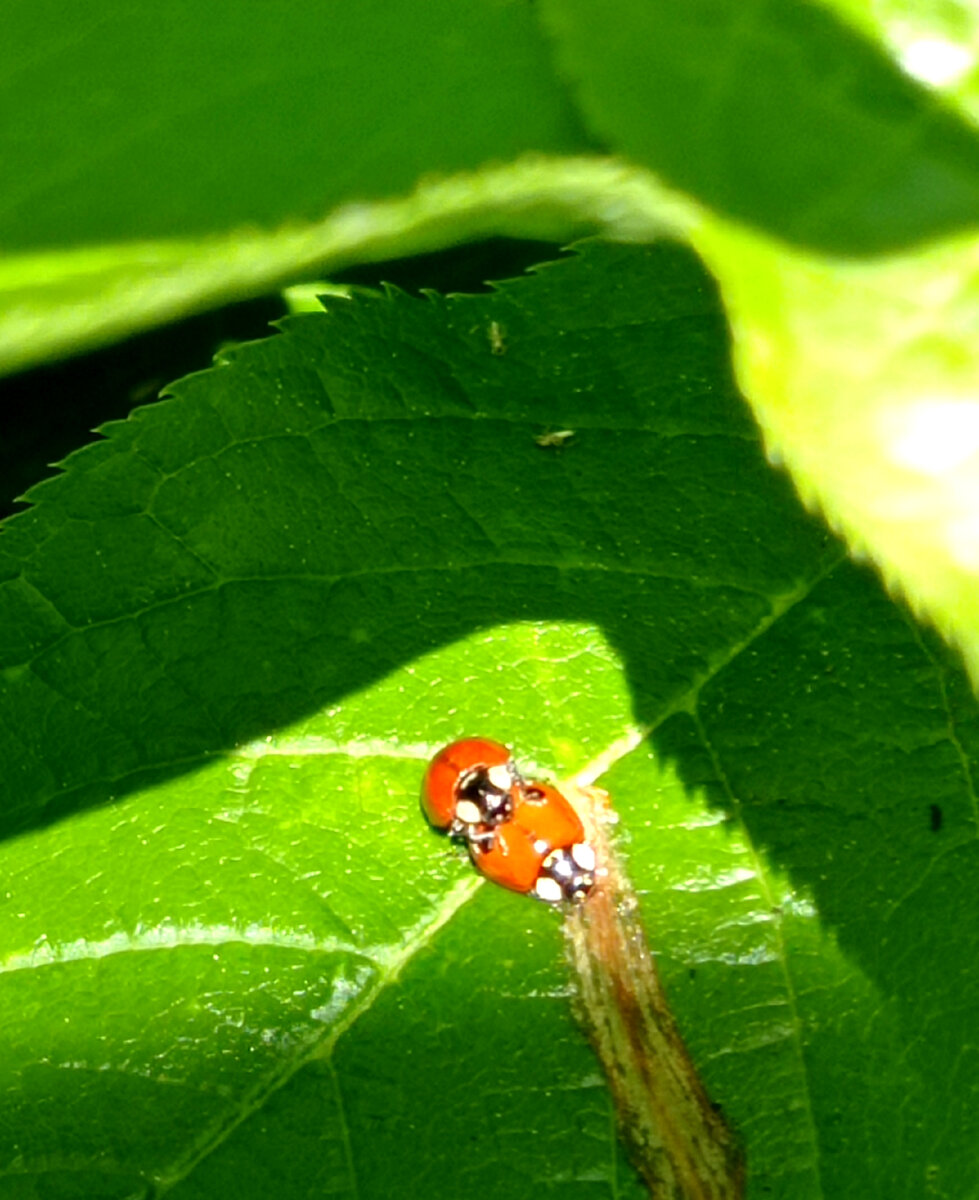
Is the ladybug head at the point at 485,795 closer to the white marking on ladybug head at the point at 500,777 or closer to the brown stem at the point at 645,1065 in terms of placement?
the white marking on ladybug head at the point at 500,777

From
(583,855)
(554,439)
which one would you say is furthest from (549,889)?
(554,439)

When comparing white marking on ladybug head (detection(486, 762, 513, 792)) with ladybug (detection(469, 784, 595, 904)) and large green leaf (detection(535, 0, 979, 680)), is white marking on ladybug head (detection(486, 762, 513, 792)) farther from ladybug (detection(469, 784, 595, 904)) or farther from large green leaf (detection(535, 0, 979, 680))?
large green leaf (detection(535, 0, 979, 680))

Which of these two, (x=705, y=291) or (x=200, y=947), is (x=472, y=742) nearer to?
(x=200, y=947)

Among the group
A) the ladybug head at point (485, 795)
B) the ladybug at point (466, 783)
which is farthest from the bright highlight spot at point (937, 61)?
the ladybug at point (466, 783)

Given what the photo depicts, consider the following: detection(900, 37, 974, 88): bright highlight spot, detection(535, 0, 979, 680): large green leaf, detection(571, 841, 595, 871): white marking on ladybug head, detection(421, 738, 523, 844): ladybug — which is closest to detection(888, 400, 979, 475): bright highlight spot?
detection(535, 0, 979, 680): large green leaf

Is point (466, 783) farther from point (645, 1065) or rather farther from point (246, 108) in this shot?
point (246, 108)

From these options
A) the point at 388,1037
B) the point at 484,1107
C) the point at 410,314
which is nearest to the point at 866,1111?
the point at 484,1107
